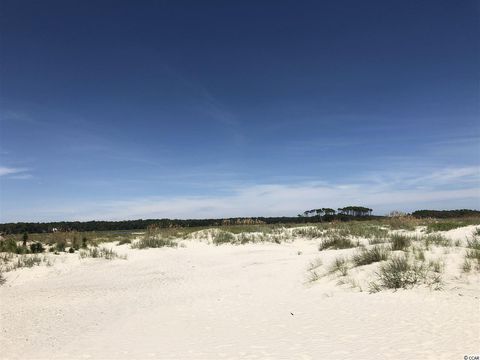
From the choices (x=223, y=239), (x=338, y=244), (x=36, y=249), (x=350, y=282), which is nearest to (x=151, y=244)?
(x=223, y=239)

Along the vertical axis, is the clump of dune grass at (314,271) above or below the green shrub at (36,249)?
below

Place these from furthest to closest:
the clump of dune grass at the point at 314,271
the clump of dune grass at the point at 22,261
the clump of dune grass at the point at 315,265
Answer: the clump of dune grass at the point at 22,261
the clump of dune grass at the point at 315,265
the clump of dune grass at the point at 314,271

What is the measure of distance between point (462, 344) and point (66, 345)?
202 inches

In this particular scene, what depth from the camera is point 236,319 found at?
636cm

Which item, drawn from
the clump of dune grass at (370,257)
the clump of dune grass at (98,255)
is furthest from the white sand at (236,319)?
the clump of dune grass at (98,255)

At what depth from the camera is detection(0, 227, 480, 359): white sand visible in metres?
4.70

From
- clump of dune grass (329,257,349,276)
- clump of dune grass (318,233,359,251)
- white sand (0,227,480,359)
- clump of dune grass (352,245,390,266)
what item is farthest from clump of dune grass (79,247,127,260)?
clump of dune grass (352,245,390,266)

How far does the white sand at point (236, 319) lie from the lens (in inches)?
185

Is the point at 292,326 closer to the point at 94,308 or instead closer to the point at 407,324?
the point at 407,324

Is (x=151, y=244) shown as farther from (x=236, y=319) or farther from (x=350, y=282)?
(x=236, y=319)

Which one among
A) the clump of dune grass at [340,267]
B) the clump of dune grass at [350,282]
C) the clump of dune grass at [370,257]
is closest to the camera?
the clump of dune grass at [350,282]

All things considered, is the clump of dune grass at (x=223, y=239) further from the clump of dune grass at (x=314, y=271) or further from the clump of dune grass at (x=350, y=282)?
the clump of dune grass at (x=350, y=282)

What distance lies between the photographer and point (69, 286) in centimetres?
1009

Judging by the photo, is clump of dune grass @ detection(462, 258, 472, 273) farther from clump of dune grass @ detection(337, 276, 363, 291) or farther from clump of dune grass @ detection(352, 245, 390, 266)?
clump of dune grass @ detection(337, 276, 363, 291)
